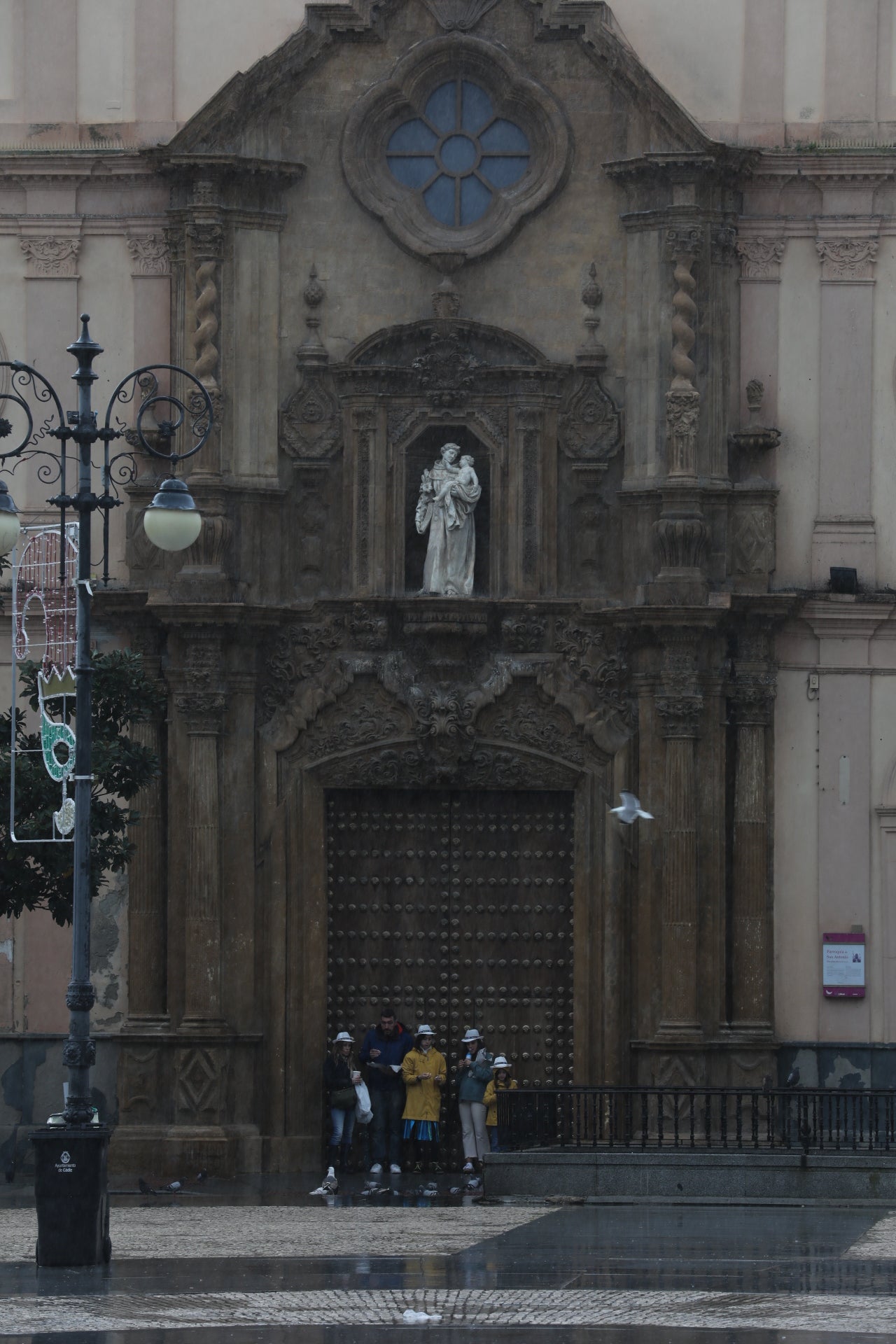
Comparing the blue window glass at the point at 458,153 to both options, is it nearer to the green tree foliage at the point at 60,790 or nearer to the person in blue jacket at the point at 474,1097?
the green tree foliage at the point at 60,790

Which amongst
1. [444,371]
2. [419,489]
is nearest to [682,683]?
[419,489]

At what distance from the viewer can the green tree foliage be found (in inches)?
984

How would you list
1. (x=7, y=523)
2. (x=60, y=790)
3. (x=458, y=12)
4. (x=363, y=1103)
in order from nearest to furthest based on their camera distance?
(x=7, y=523) → (x=60, y=790) → (x=363, y=1103) → (x=458, y=12)

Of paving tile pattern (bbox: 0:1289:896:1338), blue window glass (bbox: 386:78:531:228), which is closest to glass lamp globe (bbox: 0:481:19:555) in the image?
paving tile pattern (bbox: 0:1289:896:1338)

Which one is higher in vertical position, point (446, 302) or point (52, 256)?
point (52, 256)

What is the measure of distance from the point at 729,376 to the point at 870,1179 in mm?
8548

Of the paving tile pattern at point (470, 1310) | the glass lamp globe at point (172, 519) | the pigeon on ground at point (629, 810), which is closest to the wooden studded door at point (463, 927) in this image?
the pigeon on ground at point (629, 810)

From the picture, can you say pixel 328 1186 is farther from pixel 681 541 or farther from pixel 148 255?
pixel 148 255

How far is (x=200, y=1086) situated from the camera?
29.1 metres

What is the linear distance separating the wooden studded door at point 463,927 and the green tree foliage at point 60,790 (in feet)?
13.0

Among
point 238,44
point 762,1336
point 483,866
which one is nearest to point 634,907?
point 483,866

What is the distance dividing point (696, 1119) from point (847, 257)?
886 cm

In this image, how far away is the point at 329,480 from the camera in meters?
30.1

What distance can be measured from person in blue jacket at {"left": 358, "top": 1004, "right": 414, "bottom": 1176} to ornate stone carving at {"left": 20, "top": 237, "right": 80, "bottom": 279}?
8.34m
